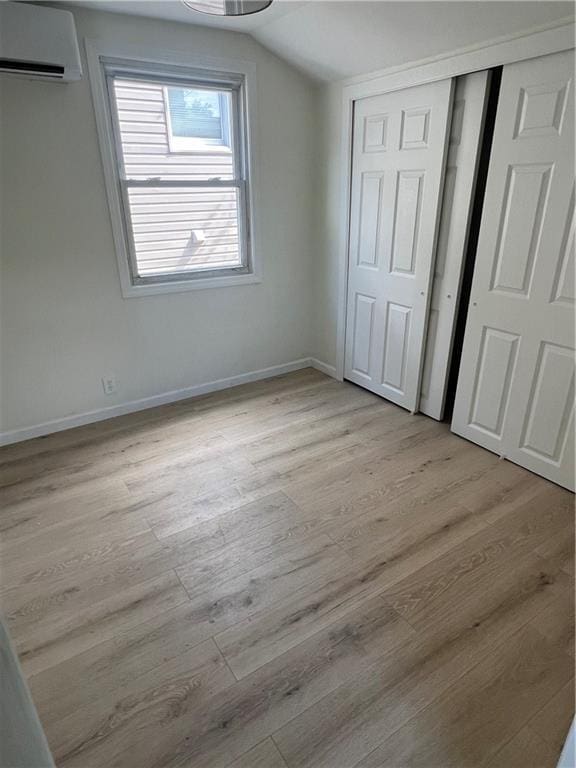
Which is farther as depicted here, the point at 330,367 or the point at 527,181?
the point at 330,367

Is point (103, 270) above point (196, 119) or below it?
below

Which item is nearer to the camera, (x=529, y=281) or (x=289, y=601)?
(x=289, y=601)

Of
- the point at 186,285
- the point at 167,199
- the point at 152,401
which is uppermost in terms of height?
the point at 167,199

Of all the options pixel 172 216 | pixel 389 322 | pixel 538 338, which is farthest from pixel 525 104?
pixel 172 216

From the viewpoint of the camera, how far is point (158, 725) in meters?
1.38

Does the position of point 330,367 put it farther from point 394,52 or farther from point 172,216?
point 394,52

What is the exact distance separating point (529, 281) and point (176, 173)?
226 centimetres

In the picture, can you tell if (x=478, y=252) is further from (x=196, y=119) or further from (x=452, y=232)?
(x=196, y=119)

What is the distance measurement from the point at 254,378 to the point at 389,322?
1233mm

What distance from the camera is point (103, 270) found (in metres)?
2.87

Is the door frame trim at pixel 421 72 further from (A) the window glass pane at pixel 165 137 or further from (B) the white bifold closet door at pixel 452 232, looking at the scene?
(A) the window glass pane at pixel 165 137

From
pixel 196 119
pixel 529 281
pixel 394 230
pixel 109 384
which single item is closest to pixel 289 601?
pixel 529 281

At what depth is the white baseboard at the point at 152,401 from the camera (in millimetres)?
2914

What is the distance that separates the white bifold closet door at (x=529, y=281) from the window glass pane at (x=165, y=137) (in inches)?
70.1
